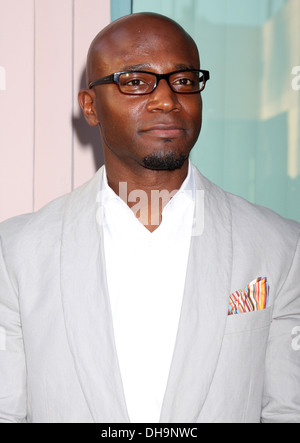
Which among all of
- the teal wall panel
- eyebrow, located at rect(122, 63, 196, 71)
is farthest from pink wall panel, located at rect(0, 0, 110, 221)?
eyebrow, located at rect(122, 63, 196, 71)

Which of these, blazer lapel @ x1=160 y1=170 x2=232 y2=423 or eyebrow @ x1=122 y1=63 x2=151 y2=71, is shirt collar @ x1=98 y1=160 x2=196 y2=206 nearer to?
blazer lapel @ x1=160 y1=170 x2=232 y2=423

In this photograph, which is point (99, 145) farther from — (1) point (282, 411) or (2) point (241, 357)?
(1) point (282, 411)

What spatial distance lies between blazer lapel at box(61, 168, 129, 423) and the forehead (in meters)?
0.36

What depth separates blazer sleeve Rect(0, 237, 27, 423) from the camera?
116 cm

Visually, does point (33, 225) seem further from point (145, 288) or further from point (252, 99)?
point (252, 99)

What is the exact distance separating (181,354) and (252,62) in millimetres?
1118

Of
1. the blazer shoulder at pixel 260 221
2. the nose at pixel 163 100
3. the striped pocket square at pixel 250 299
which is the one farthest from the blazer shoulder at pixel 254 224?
the nose at pixel 163 100

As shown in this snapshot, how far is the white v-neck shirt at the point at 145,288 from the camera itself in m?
1.10

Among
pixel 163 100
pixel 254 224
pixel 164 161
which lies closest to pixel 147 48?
pixel 163 100

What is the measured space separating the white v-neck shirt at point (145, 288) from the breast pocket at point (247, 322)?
12 cm

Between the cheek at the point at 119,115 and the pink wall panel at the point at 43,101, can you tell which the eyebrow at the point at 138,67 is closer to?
the cheek at the point at 119,115

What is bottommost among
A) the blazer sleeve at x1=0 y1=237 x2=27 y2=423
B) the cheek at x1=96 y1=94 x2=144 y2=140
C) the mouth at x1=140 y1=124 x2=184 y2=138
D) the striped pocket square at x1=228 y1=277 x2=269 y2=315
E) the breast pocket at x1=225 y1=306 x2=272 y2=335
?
the blazer sleeve at x1=0 y1=237 x2=27 y2=423

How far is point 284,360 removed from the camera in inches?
45.6
